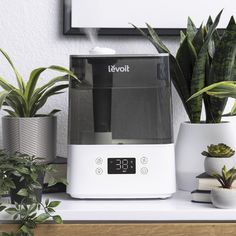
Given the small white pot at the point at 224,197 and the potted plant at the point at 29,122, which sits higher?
the potted plant at the point at 29,122

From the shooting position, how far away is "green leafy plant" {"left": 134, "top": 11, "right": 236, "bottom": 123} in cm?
130

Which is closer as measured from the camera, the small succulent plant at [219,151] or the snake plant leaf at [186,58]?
the small succulent plant at [219,151]

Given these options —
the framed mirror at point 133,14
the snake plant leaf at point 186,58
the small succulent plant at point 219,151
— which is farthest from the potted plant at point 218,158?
the framed mirror at point 133,14

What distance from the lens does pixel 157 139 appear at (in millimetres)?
1242

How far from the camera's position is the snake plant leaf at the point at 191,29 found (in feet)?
4.66

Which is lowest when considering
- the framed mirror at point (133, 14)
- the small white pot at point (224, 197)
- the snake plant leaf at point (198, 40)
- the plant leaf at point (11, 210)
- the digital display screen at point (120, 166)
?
the plant leaf at point (11, 210)

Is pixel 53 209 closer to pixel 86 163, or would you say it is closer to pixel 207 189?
pixel 86 163

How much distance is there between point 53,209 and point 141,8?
694 millimetres

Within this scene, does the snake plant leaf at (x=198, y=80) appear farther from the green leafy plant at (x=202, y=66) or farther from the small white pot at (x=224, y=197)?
the small white pot at (x=224, y=197)

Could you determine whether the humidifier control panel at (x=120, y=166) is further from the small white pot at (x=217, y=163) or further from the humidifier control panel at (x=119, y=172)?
the small white pot at (x=217, y=163)

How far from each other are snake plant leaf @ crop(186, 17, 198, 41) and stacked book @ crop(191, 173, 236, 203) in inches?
16.0

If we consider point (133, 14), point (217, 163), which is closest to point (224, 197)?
point (217, 163)

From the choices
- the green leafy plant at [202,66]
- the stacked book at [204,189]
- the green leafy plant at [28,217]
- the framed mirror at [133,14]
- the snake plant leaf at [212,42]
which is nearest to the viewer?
the green leafy plant at [28,217]

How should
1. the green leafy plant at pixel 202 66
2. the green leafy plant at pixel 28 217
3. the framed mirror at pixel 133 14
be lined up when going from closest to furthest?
1. the green leafy plant at pixel 28 217
2. the green leafy plant at pixel 202 66
3. the framed mirror at pixel 133 14
